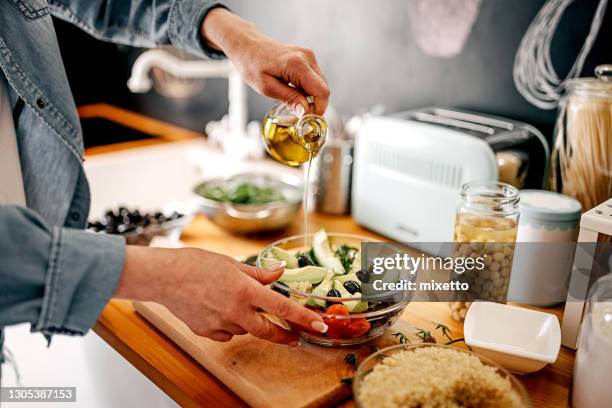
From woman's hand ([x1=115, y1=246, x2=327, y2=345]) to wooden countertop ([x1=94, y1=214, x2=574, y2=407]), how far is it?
112 mm

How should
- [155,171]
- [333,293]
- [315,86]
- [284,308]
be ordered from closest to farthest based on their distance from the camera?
[284,308], [333,293], [315,86], [155,171]

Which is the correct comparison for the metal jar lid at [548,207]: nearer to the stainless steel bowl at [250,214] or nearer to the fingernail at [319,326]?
the fingernail at [319,326]

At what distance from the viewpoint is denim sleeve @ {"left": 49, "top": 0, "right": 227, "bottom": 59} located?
121cm

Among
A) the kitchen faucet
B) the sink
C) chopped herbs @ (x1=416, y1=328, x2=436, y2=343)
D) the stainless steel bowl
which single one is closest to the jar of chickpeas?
chopped herbs @ (x1=416, y1=328, x2=436, y2=343)

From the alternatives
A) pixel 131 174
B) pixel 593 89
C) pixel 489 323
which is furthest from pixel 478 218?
pixel 131 174

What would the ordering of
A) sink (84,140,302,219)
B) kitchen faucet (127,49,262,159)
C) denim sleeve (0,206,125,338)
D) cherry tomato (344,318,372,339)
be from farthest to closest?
sink (84,140,302,219) < kitchen faucet (127,49,262,159) < cherry tomato (344,318,372,339) < denim sleeve (0,206,125,338)

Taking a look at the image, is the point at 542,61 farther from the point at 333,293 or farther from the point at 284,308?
the point at 284,308

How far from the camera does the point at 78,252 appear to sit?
0.73 metres

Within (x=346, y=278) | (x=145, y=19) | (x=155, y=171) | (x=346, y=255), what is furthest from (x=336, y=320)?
(x=155, y=171)

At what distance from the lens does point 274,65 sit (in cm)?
107

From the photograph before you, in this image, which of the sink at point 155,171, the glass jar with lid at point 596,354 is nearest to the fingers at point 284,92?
the glass jar with lid at point 596,354

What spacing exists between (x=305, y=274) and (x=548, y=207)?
49cm

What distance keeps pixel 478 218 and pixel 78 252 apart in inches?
27.3

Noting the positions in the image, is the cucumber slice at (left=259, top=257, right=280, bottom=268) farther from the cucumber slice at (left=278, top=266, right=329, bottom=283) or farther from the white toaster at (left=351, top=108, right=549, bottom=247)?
the white toaster at (left=351, top=108, right=549, bottom=247)
